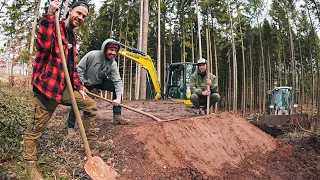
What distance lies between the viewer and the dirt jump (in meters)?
3.33

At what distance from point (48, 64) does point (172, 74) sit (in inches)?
352

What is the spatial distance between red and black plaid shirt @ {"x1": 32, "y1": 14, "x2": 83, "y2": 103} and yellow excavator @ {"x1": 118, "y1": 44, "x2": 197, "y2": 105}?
7.75m

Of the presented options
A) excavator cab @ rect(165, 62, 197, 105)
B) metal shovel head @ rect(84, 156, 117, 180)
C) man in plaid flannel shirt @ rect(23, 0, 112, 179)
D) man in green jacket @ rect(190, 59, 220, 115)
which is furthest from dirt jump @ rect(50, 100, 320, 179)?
excavator cab @ rect(165, 62, 197, 105)

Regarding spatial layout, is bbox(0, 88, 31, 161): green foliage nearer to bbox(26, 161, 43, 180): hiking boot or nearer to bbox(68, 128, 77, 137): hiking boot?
bbox(26, 161, 43, 180): hiking boot

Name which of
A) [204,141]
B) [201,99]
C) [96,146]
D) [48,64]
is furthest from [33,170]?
[201,99]

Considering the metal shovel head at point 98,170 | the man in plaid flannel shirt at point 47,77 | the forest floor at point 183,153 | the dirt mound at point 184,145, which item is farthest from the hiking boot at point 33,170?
the dirt mound at point 184,145

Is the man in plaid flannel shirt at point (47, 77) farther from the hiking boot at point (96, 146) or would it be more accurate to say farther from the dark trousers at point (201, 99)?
the dark trousers at point (201, 99)

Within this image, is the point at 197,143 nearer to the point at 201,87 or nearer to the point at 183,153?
the point at 183,153

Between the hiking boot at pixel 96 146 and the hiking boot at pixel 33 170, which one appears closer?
the hiking boot at pixel 33 170

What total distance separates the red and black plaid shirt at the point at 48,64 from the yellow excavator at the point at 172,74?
7.75 meters

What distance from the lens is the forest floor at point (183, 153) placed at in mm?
3182

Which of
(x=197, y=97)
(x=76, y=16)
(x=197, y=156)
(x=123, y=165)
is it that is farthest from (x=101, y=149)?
(x=197, y=97)

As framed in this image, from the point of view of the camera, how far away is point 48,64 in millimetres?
2799

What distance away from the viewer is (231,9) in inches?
875
